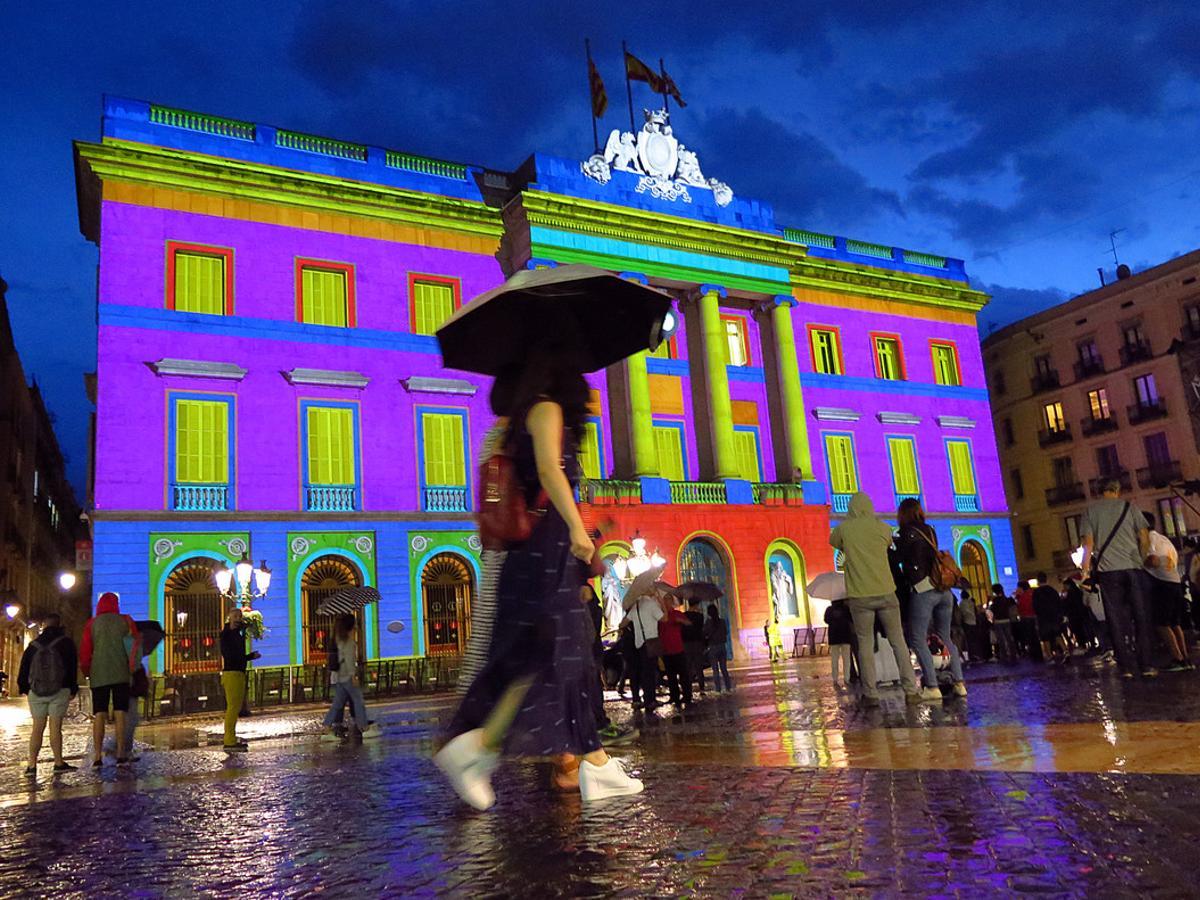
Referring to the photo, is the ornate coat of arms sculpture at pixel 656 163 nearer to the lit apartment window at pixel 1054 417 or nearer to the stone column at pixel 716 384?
the stone column at pixel 716 384

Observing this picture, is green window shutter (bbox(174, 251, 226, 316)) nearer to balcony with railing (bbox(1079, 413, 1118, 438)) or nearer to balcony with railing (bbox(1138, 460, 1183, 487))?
balcony with railing (bbox(1138, 460, 1183, 487))

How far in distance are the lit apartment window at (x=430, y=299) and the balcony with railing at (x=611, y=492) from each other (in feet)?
19.5

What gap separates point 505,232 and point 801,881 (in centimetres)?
2705

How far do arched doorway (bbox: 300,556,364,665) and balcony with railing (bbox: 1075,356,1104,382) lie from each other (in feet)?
110

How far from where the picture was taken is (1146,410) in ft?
137

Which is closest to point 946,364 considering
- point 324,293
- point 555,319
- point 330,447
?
point 324,293

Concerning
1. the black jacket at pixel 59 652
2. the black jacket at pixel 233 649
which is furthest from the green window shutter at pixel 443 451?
the black jacket at pixel 59 652

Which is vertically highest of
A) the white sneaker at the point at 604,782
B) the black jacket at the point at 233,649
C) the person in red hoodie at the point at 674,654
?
the black jacket at the point at 233,649

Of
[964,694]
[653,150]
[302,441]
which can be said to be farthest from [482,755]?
[653,150]

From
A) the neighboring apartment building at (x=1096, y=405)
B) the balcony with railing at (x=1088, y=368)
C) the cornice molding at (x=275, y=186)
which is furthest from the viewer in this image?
the balcony with railing at (x=1088, y=368)

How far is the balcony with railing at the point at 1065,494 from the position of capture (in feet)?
143

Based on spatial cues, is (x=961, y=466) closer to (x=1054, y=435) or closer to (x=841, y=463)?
(x=841, y=463)

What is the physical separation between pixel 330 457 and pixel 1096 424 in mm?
33497

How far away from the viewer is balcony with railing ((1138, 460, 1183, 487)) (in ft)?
132
